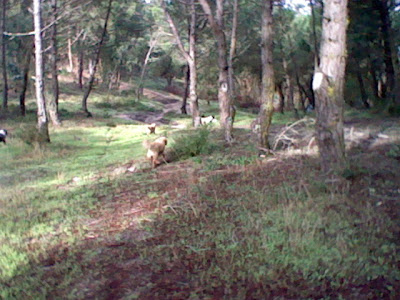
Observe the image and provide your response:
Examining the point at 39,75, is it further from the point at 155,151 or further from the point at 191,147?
the point at 155,151

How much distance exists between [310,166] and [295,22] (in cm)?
2791

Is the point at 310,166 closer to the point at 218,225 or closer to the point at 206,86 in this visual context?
the point at 218,225

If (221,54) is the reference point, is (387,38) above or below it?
above

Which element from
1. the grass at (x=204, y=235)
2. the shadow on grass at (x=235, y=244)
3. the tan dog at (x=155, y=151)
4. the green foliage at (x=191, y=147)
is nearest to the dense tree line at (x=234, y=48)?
the shadow on grass at (x=235, y=244)

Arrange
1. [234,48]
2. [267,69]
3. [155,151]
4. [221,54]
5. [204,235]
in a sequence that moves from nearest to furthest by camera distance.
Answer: [204,235] → [267,69] → [155,151] → [221,54] → [234,48]

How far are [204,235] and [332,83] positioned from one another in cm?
335

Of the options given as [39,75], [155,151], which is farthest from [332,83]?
[39,75]

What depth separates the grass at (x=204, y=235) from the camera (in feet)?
14.3

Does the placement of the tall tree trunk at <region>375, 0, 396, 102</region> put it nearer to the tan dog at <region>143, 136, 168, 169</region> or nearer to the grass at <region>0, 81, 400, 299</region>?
the tan dog at <region>143, 136, 168, 169</region>

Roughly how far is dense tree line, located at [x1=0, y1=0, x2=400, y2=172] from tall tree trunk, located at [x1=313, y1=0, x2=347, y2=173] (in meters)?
0.02

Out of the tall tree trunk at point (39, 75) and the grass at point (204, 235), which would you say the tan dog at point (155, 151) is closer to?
the grass at point (204, 235)

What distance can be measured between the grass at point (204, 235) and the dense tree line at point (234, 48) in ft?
4.81

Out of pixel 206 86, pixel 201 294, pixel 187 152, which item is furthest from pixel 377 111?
pixel 206 86

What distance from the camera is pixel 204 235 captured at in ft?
18.5
